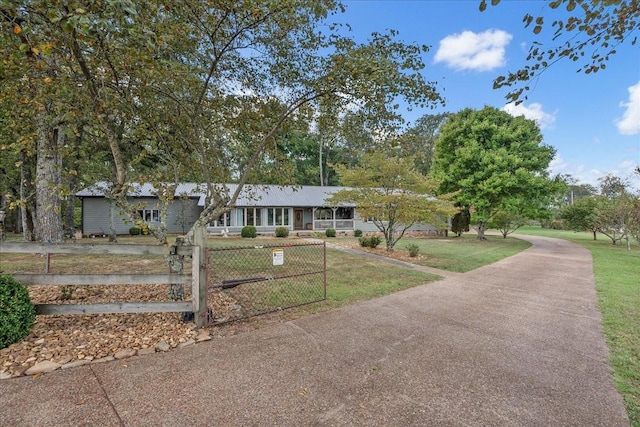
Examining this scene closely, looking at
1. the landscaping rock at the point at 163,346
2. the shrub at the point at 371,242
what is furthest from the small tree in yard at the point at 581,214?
the landscaping rock at the point at 163,346

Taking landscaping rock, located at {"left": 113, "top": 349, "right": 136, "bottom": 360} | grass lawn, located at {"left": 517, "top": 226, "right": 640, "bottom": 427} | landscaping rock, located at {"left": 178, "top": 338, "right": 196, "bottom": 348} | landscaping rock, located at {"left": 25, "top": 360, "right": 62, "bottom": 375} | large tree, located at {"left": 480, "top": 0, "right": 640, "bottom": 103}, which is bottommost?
grass lawn, located at {"left": 517, "top": 226, "right": 640, "bottom": 427}

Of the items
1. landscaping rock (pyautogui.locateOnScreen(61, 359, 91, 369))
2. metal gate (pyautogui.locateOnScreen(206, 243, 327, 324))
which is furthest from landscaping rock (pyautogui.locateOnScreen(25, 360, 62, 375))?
metal gate (pyautogui.locateOnScreen(206, 243, 327, 324))

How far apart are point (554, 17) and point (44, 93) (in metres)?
6.59

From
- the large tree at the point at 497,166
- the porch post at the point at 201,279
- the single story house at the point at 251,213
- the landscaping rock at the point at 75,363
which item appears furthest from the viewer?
the single story house at the point at 251,213

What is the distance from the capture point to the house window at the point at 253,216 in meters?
24.4

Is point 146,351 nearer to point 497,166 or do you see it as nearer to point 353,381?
point 353,381

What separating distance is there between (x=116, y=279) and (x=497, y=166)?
23.8 meters

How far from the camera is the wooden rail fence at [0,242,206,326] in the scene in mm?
3984

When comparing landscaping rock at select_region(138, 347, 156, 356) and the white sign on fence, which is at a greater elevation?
the white sign on fence

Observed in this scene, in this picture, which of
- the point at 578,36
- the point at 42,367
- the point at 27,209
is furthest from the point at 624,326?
the point at 27,209

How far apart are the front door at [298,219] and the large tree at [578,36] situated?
2391 cm

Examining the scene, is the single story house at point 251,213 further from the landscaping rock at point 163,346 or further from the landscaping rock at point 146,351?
the landscaping rock at point 146,351

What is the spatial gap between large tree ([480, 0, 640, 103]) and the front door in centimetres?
2391

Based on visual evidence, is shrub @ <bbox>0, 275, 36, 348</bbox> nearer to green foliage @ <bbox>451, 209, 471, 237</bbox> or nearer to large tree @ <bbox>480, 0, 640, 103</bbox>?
large tree @ <bbox>480, 0, 640, 103</bbox>
